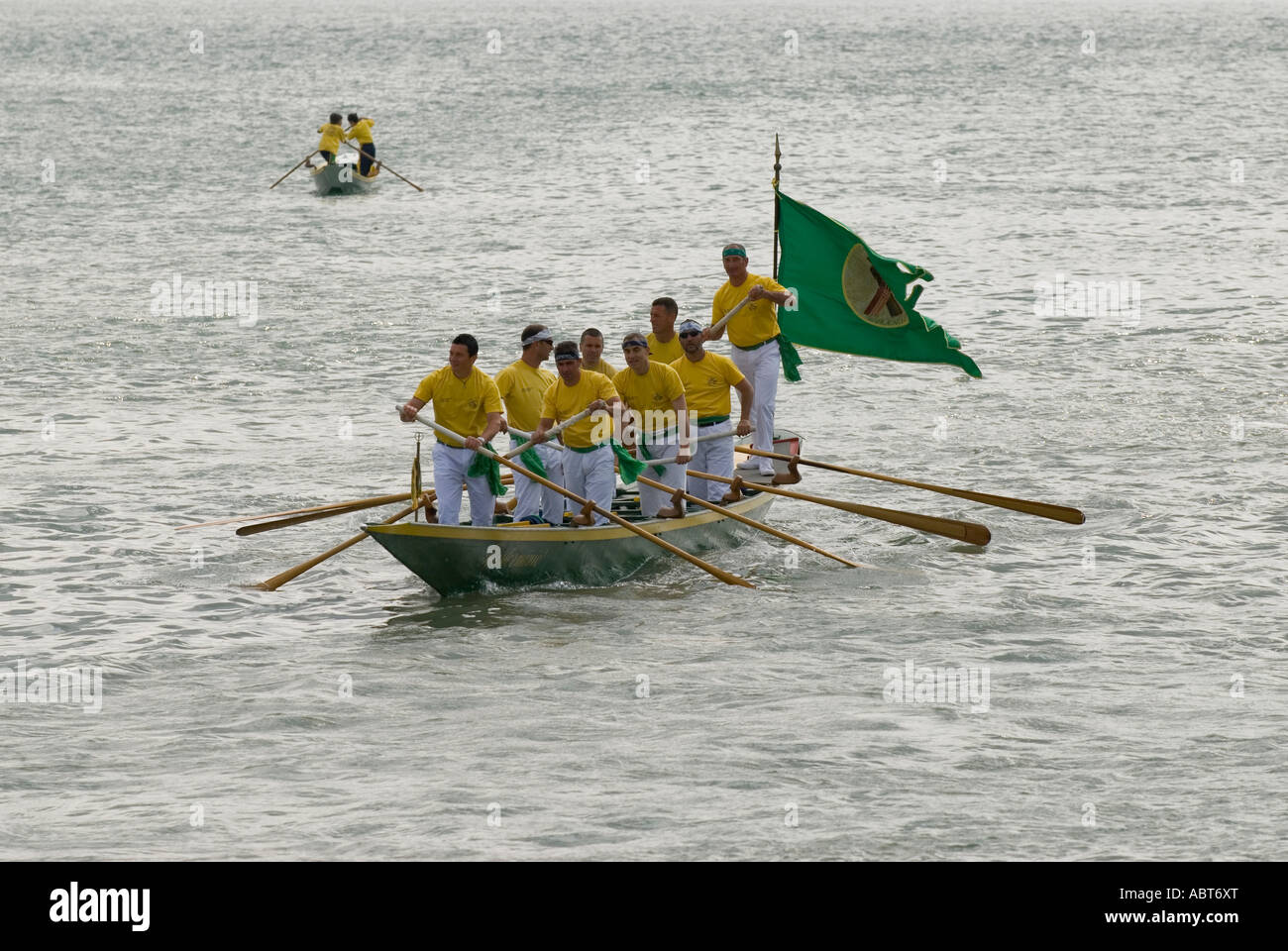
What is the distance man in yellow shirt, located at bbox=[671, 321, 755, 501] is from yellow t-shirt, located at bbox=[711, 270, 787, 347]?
107 cm

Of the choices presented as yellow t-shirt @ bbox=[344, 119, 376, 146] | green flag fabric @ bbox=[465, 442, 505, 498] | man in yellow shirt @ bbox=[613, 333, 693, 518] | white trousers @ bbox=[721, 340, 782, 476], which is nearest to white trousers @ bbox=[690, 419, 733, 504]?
man in yellow shirt @ bbox=[613, 333, 693, 518]

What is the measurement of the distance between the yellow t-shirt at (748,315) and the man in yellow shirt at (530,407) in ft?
8.55

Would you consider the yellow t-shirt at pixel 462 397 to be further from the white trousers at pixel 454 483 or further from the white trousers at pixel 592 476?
the white trousers at pixel 592 476

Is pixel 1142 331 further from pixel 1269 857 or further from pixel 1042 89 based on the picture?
pixel 1042 89

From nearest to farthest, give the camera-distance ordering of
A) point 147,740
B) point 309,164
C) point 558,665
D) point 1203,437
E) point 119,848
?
1. point 119,848
2. point 147,740
3. point 558,665
4. point 1203,437
5. point 309,164

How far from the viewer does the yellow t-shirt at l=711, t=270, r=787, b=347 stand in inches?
683

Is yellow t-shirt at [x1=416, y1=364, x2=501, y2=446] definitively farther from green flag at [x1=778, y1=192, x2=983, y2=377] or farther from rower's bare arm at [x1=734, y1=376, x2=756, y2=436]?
green flag at [x1=778, y1=192, x2=983, y2=377]

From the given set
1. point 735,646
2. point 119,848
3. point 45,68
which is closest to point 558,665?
point 735,646

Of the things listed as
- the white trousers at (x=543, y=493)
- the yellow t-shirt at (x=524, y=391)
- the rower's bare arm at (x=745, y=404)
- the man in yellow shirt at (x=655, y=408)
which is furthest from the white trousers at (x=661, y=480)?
the yellow t-shirt at (x=524, y=391)

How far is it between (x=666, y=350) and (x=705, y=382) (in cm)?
56

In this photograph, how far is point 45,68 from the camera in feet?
258

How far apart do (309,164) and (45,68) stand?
134 ft

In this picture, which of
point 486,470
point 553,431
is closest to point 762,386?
point 553,431
